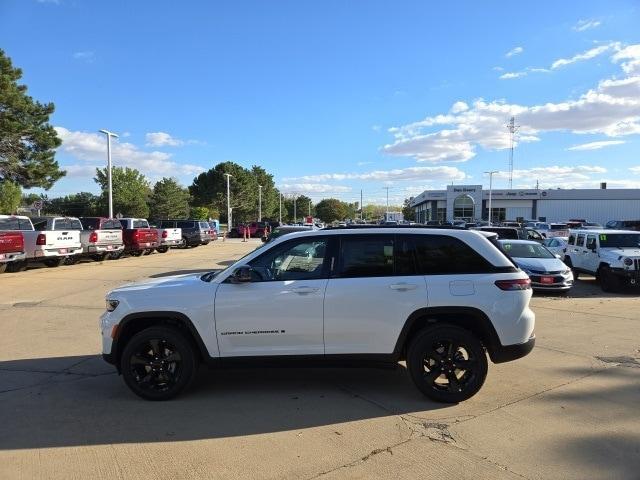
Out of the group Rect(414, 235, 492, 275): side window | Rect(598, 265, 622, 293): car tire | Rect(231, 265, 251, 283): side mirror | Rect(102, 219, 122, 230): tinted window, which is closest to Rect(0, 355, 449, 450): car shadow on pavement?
Rect(231, 265, 251, 283): side mirror

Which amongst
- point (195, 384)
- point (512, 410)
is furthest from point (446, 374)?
point (195, 384)

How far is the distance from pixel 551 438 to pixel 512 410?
0.62 meters

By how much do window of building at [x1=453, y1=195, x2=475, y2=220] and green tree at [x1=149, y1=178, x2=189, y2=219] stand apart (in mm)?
48245

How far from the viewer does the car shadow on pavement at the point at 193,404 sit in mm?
4441

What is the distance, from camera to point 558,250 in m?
20.5

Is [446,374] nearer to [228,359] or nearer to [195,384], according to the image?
[228,359]

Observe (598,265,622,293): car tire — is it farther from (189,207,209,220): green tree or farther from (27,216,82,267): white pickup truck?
(189,207,209,220): green tree

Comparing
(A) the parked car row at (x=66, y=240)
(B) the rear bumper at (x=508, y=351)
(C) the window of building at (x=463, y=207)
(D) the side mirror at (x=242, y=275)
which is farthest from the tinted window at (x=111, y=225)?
(C) the window of building at (x=463, y=207)

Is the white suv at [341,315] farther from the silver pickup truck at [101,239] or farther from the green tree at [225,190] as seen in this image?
the green tree at [225,190]

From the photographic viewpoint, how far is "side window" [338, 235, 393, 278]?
204 inches

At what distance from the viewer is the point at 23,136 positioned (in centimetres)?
2975

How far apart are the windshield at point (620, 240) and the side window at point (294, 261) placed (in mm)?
12287

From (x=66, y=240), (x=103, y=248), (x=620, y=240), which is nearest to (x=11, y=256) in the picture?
(x=66, y=240)

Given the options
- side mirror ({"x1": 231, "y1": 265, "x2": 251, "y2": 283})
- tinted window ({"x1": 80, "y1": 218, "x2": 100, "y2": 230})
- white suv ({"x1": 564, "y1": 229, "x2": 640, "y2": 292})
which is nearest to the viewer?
side mirror ({"x1": 231, "y1": 265, "x2": 251, "y2": 283})
